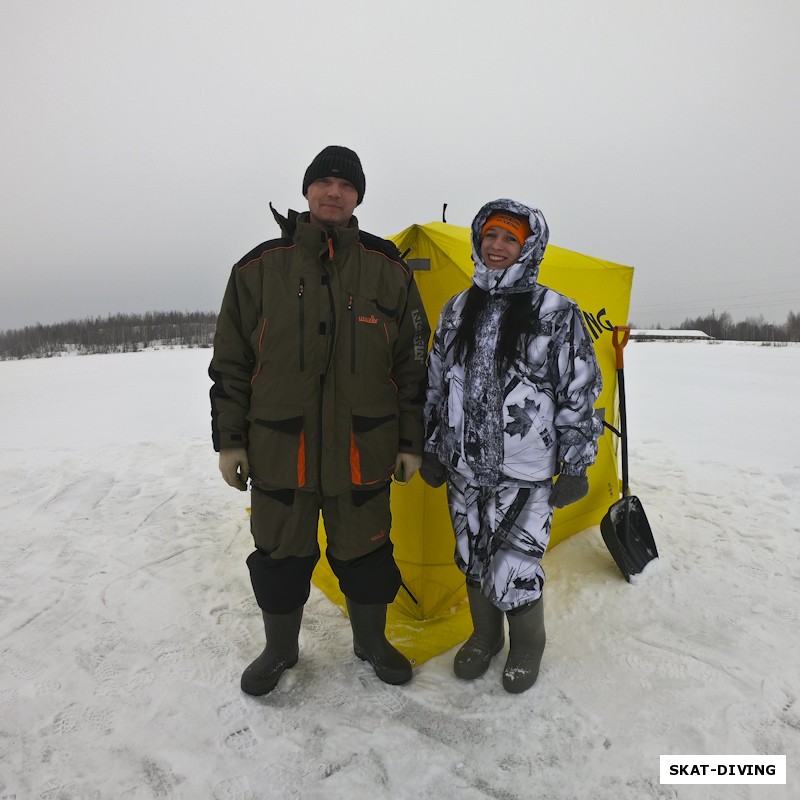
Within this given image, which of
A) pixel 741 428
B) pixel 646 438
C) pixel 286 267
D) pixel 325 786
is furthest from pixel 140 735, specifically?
pixel 741 428

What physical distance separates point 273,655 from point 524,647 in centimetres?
111

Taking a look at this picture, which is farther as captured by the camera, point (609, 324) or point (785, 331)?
point (785, 331)

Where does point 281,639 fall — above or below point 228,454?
below

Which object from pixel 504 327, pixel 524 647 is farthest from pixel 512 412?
pixel 524 647

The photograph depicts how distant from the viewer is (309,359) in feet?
6.44

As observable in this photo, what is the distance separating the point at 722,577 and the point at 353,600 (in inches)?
86.7

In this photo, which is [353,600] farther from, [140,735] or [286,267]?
[286,267]

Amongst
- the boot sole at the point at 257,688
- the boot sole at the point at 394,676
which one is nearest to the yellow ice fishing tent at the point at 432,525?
the boot sole at the point at 394,676

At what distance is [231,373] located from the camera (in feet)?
6.73

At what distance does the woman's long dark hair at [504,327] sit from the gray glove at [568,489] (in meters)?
0.51

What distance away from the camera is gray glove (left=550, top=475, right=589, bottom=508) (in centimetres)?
206

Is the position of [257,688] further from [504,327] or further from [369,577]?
[504,327]

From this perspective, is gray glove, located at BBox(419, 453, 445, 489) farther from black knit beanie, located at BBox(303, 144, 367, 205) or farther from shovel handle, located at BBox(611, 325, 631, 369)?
shovel handle, located at BBox(611, 325, 631, 369)
